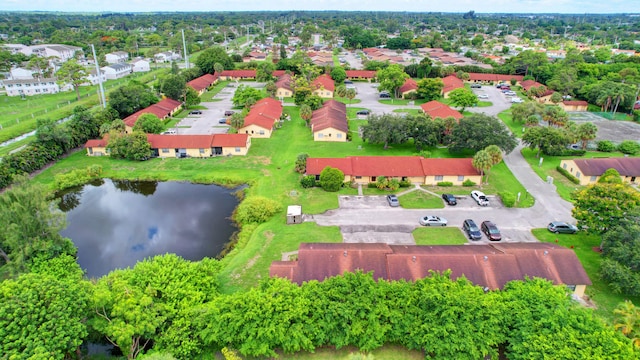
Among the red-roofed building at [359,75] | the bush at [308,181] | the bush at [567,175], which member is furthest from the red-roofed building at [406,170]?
the red-roofed building at [359,75]

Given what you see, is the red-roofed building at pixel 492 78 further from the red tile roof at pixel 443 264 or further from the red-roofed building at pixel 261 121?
the red tile roof at pixel 443 264

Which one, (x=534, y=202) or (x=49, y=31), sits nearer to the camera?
(x=534, y=202)

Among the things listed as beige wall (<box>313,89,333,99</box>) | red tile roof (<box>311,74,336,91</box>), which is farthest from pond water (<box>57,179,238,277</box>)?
beige wall (<box>313,89,333,99</box>)

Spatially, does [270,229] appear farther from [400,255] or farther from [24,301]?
[24,301]

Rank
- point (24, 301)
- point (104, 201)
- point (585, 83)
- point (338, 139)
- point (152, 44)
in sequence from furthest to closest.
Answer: point (152, 44) → point (585, 83) → point (338, 139) → point (104, 201) → point (24, 301)

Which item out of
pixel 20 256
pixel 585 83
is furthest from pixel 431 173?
pixel 585 83

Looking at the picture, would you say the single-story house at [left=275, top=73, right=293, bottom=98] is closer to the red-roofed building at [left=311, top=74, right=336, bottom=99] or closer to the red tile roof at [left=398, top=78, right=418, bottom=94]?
the red-roofed building at [left=311, top=74, right=336, bottom=99]

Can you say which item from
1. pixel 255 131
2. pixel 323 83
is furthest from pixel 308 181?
pixel 323 83

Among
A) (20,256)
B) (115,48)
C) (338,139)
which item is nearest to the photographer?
(20,256)
